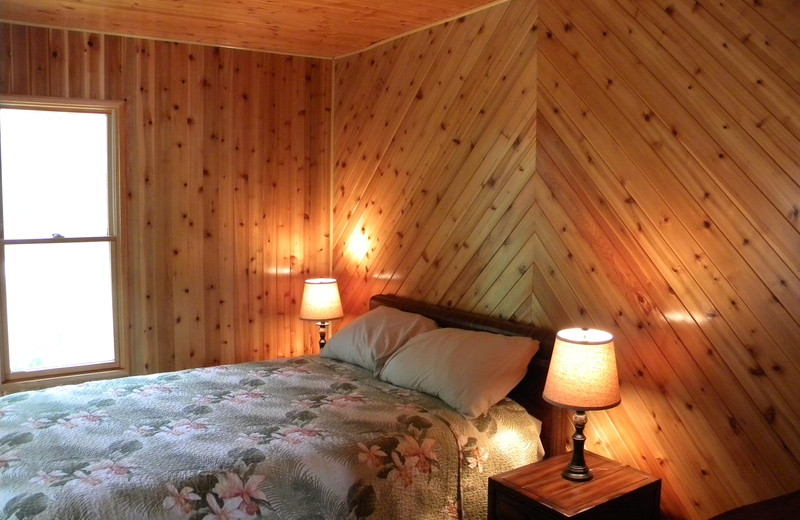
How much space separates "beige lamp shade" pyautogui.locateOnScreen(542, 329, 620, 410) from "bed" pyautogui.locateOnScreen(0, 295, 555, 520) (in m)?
0.45

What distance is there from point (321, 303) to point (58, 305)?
1505 millimetres

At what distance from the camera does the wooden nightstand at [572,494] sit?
2.46 metres

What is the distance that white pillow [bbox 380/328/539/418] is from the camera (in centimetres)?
299

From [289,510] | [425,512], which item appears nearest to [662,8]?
[425,512]

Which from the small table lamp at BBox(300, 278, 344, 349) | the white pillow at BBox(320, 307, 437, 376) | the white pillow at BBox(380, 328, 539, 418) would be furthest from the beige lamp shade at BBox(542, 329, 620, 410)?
the small table lamp at BBox(300, 278, 344, 349)

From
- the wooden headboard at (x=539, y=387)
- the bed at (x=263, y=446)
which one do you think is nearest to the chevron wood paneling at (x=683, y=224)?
the wooden headboard at (x=539, y=387)

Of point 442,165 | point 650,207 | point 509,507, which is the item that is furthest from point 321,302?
point 650,207

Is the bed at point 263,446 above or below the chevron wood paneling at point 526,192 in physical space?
below

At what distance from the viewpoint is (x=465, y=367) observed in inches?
122

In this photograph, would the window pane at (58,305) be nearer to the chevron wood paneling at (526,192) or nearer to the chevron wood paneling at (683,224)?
the chevron wood paneling at (526,192)

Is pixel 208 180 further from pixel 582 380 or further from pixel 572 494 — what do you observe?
pixel 572 494

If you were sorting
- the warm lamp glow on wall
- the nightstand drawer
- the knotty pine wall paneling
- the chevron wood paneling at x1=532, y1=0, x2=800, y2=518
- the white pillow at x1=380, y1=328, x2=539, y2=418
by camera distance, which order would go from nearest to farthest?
the chevron wood paneling at x1=532, y1=0, x2=800, y2=518 → the nightstand drawer → the white pillow at x1=380, y1=328, x2=539, y2=418 → the knotty pine wall paneling → the warm lamp glow on wall

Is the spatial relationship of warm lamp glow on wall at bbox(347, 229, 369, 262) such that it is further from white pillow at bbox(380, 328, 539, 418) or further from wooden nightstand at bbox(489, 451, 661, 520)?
wooden nightstand at bbox(489, 451, 661, 520)

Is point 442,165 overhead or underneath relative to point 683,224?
overhead
